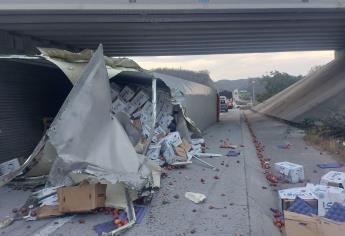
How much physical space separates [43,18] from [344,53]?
70.2 feet

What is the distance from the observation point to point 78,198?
6.64 metres

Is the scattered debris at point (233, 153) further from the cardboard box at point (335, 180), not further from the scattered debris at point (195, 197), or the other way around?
the cardboard box at point (335, 180)

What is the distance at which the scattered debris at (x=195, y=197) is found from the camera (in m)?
7.30

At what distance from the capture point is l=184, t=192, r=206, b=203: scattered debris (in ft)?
24.0

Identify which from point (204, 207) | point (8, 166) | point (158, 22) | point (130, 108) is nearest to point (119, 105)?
point (130, 108)

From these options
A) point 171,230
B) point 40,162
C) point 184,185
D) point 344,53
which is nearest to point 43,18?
point 40,162

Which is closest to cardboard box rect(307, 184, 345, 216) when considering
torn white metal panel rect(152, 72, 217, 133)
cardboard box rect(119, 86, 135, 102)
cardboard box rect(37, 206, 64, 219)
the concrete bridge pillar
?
cardboard box rect(37, 206, 64, 219)

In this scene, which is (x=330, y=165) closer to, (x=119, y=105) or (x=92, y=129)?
(x=119, y=105)

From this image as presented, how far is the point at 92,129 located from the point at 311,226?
159 inches

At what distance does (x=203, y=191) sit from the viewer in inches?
319

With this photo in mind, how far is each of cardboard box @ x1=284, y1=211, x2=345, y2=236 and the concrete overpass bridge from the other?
11038 millimetres

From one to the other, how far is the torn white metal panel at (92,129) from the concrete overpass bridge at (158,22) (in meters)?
6.67

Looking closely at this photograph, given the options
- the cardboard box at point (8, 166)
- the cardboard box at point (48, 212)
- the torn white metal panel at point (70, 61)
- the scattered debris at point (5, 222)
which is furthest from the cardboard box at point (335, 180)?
the cardboard box at point (8, 166)

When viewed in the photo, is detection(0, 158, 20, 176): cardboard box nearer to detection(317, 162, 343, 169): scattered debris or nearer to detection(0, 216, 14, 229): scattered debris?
detection(0, 216, 14, 229): scattered debris
